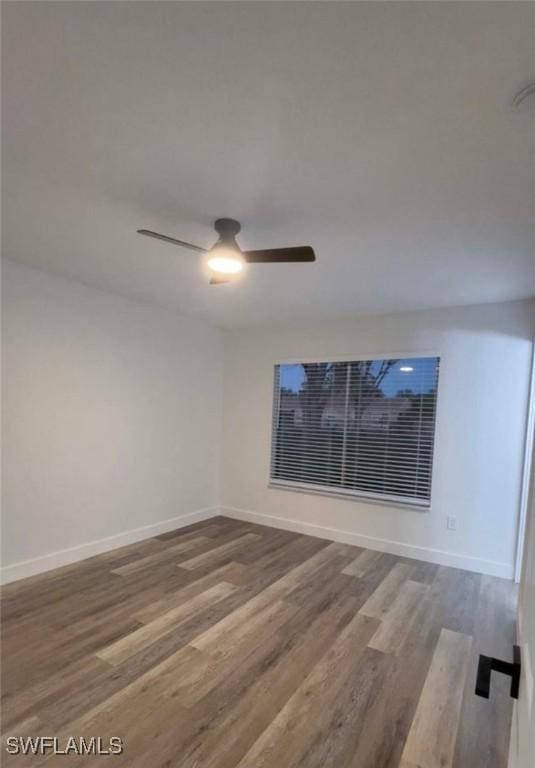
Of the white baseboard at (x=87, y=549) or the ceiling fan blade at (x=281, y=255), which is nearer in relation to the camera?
the ceiling fan blade at (x=281, y=255)

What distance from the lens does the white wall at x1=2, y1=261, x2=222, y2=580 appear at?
10.2ft

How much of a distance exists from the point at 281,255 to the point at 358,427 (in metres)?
2.63

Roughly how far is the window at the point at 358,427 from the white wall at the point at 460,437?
Result: 0.13m

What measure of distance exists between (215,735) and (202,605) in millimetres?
1113

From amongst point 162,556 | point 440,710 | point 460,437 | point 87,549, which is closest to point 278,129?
point 440,710

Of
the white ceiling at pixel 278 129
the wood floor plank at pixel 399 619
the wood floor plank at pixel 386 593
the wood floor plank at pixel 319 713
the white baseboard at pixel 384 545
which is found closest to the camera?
the white ceiling at pixel 278 129

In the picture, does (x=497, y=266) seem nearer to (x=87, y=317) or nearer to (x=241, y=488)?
(x=87, y=317)

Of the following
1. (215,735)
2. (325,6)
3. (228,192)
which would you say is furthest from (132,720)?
(325,6)

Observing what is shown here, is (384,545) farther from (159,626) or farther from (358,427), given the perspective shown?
(159,626)

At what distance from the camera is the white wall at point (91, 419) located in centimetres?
312

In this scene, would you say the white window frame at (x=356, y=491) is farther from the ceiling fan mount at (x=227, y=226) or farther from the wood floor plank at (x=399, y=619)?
the ceiling fan mount at (x=227, y=226)

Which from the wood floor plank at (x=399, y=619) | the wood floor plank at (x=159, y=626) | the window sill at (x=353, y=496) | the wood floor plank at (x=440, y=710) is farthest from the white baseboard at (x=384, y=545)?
the wood floor plank at (x=159, y=626)

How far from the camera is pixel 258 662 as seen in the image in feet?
7.30

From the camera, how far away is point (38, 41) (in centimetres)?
120
